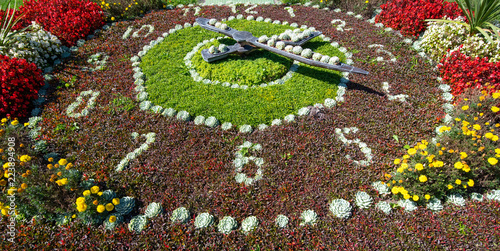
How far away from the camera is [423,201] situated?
4.30m

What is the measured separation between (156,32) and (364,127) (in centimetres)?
743

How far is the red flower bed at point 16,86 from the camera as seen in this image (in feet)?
19.1

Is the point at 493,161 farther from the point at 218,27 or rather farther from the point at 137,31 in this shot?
the point at 137,31

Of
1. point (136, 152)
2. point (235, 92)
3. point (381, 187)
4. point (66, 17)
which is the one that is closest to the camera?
point (381, 187)

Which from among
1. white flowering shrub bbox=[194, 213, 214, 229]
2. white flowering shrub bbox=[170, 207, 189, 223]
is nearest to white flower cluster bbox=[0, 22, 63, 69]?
white flowering shrub bbox=[170, 207, 189, 223]

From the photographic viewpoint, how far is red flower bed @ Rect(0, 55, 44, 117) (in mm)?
5832

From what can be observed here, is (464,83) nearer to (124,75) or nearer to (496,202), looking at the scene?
(496,202)

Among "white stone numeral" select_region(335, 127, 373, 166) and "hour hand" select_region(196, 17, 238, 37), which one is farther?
"hour hand" select_region(196, 17, 238, 37)

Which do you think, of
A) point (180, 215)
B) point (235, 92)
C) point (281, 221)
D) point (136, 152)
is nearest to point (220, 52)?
point (235, 92)

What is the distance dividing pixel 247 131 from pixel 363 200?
2.59 metres

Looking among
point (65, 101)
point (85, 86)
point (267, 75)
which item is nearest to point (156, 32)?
point (85, 86)

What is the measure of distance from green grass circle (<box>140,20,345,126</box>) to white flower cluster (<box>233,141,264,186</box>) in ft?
2.18

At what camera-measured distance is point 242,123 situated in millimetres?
5785

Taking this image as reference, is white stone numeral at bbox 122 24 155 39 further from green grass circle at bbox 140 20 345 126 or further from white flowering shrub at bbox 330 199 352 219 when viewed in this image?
white flowering shrub at bbox 330 199 352 219
